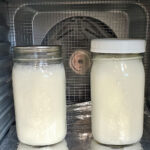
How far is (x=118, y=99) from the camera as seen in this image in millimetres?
499

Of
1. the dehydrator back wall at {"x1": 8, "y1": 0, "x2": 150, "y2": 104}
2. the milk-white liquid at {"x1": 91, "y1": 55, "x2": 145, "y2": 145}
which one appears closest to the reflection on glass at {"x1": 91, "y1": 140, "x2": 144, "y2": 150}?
the milk-white liquid at {"x1": 91, "y1": 55, "x2": 145, "y2": 145}

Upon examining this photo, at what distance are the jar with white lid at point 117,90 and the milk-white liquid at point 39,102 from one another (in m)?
0.09

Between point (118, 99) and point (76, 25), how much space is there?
1.03 feet

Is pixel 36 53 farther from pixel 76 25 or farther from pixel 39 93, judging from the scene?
pixel 76 25

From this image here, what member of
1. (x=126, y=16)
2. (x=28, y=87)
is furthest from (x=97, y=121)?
(x=126, y=16)

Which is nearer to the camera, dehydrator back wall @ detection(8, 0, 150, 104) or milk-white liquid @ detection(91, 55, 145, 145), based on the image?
milk-white liquid @ detection(91, 55, 145, 145)

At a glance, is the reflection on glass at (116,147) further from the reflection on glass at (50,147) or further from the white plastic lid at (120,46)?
the white plastic lid at (120,46)

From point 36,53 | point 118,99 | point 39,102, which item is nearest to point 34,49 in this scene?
point 36,53

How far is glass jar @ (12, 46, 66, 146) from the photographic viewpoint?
49 cm

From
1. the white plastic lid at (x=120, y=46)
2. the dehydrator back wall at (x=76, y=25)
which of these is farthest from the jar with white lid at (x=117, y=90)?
the dehydrator back wall at (x=76, y=25)

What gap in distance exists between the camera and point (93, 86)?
1.73 feet

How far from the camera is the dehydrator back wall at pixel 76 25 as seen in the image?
25.0 inches

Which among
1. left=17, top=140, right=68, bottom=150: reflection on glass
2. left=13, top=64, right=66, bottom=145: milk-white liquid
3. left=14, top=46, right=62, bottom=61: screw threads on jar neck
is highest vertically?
left=14, top=46, right=62, bottom=61: screw threads on jar neck

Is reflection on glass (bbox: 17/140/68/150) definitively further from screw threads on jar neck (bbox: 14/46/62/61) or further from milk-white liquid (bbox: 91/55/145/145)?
screw threads on jar neck (bbox: 14/46/62/61)
